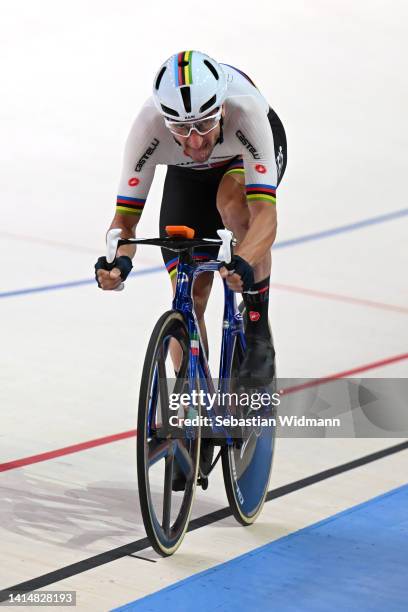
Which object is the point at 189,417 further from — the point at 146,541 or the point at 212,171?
the point at 212,171

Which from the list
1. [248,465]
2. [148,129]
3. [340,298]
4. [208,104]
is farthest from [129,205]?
[340,298]

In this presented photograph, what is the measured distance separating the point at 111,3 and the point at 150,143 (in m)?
9.11

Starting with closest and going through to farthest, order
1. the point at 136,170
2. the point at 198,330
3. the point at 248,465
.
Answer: the point at 198,330
the point at 136,170
the point at 248,465

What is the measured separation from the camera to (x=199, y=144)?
3662 mm

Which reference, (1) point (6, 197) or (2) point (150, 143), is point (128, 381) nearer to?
(2) point (150, 143)

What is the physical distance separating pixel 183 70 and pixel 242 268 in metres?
0.56

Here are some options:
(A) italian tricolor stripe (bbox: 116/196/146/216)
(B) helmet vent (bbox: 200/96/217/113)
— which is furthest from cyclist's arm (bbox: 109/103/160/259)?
(B) helmet vent (bbox: 200/96/217/113)

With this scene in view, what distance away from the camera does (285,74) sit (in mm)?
11203

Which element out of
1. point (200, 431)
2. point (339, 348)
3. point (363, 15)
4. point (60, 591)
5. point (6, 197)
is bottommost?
point (60, 591)

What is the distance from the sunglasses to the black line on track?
1.16 meters

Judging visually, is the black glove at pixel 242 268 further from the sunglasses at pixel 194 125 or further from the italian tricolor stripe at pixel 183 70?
the italian tricolor stripe at pixel 183 70

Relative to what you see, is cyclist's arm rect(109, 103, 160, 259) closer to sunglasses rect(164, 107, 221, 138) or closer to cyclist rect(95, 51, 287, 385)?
cyclist rect(95, 51, 287, 385)

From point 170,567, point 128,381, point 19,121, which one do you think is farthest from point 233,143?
point 19,121

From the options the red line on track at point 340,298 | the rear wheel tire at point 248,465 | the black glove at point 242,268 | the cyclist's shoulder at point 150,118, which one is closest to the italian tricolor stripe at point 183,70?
the cyclist's shoulder at point 150,118
